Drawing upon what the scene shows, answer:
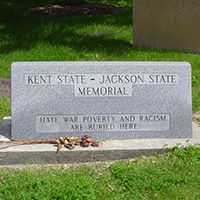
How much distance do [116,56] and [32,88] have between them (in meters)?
5.23

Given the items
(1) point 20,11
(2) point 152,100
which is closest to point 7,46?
(1) point 20,11

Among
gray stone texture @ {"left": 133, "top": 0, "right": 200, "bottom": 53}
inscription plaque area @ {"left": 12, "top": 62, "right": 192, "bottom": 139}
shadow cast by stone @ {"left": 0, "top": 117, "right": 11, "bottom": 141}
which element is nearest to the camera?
inscription plaque area @ {"left": 12, "top": 62, "right": 192, "bottom": 139}

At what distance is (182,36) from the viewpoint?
11438 millimetres

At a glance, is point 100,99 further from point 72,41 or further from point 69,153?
point 72,41

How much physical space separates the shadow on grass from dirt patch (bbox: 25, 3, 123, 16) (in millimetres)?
422

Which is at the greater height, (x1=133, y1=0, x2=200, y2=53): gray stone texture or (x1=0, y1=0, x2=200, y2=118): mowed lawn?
(x1=133, y1=0, x2=200, y2=53): gray stone texture

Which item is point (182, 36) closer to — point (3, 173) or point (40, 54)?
point (40, 54)

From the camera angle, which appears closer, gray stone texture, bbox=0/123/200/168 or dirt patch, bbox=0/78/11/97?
gray stone texture, bbox=0/123/200/168

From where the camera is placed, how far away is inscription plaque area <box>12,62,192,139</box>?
5.66 meters

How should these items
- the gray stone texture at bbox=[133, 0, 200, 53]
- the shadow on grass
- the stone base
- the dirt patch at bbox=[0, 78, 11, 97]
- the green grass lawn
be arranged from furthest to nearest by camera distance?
the shadow on grass < the gray stone texture at bbox=[133, 0, 200, 53] < the dirt patch at bbox=[0, 78, 11, 97] < the stone base < the green grass lawn

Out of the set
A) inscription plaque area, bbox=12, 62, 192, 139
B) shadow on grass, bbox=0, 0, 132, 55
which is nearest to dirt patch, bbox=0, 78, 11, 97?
shadow on grass, bbox=0, 0, 132, 55

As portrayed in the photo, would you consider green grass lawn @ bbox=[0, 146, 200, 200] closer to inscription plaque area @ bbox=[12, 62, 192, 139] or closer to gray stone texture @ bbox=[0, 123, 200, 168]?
gray stone texture @ bbox=[0, 123, 200, 168]

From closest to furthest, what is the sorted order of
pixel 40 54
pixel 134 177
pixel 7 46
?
pixel 134 177
pixel 40 54
pixel 7 46

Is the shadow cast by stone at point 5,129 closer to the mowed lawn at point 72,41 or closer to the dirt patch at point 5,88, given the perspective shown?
the mowed lawn at point 72,41
